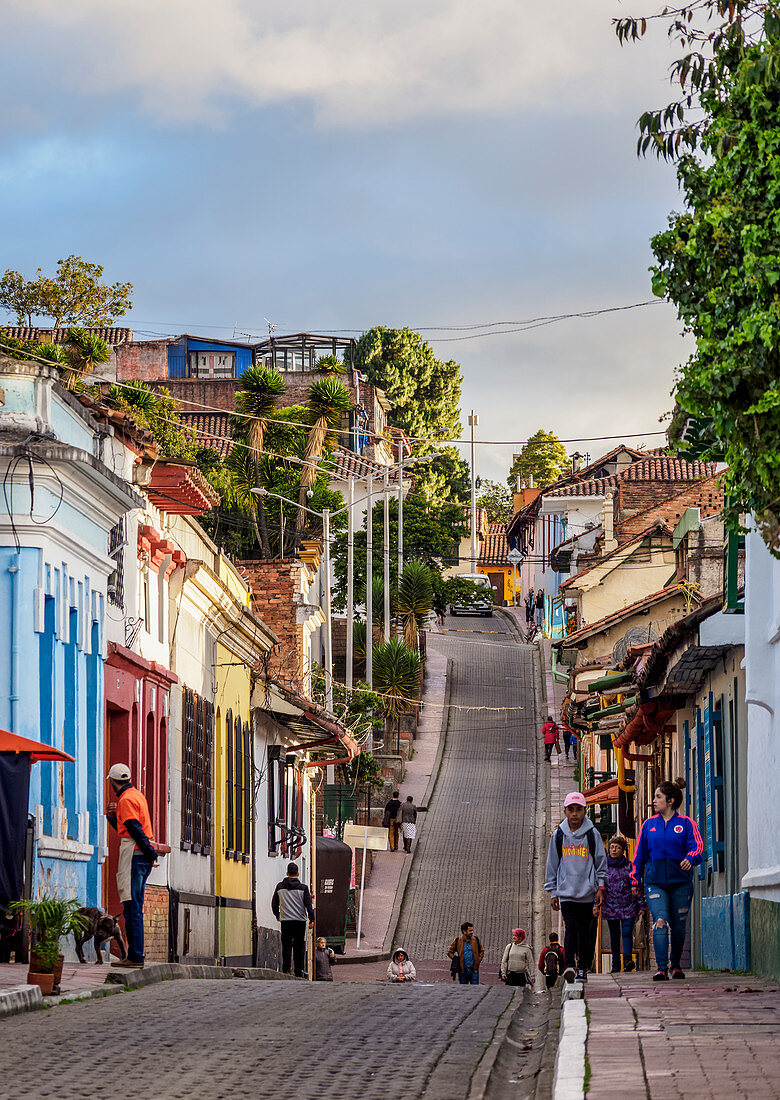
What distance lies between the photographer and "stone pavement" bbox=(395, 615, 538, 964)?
125 ft

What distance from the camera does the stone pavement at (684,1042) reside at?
23.8 ft

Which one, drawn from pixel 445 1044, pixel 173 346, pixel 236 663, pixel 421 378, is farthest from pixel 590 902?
pixel 421 378

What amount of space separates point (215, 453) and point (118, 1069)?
5275cm

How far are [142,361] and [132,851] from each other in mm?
69807

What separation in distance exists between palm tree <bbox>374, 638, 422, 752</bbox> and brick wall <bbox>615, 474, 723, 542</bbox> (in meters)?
8.39

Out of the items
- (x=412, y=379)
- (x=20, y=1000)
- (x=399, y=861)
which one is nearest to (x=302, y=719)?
(x=399, y=861)

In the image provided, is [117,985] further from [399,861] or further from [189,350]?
[189,350]

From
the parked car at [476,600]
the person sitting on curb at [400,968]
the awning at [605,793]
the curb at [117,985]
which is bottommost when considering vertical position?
the person sitting on curb at [400,968]

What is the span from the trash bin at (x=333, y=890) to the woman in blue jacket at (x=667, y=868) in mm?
20984

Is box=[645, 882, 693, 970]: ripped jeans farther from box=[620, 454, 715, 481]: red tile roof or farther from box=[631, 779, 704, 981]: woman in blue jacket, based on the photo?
box=[620, 454, 715, 481]: red tile roof

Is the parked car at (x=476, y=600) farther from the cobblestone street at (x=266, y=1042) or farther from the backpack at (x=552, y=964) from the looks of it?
the cobblestone street at (x=266, y=1042)

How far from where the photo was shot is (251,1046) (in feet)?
30.7

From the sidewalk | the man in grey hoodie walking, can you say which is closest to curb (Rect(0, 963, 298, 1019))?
the man in grey hoodie walking

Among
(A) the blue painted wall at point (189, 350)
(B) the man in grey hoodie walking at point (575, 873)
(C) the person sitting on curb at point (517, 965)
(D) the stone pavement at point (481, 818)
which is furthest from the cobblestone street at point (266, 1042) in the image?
(A) the blue painted wall at point (189, 350)
